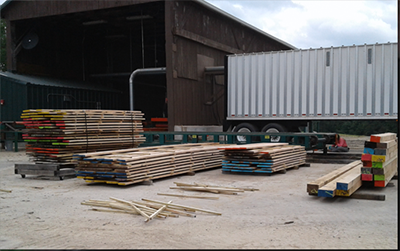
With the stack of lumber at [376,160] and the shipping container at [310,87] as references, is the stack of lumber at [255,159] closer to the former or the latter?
the stack of lumber at [376,160]

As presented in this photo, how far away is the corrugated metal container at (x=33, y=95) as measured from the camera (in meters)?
23.4

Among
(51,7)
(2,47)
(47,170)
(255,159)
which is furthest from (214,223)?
(2,47)

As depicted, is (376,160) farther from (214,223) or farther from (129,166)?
(129,166)

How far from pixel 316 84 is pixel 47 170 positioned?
37.2 feet

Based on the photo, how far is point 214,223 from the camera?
609 centimetres

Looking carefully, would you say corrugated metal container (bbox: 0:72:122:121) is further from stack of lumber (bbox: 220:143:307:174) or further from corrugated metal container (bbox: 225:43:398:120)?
stack of lumber (bbox: 220:143:307:174)

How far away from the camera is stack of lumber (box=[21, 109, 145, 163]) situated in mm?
11250

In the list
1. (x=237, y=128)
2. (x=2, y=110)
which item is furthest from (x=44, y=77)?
(x=237, y=128)

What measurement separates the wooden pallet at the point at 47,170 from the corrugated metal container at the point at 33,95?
504 inches

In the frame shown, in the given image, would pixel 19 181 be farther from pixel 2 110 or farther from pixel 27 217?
pixel 2 110

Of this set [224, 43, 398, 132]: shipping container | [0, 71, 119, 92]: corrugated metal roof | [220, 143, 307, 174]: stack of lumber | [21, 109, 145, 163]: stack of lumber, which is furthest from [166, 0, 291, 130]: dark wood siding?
[220, 143, 307, 174]: stack of lumber

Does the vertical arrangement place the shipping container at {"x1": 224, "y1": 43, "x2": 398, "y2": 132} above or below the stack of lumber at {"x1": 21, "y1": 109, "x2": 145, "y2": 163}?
above

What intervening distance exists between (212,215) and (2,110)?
21.3m

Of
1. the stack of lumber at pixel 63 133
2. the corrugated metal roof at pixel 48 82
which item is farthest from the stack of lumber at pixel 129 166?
the corrugated metal roof at pixel 48 82
